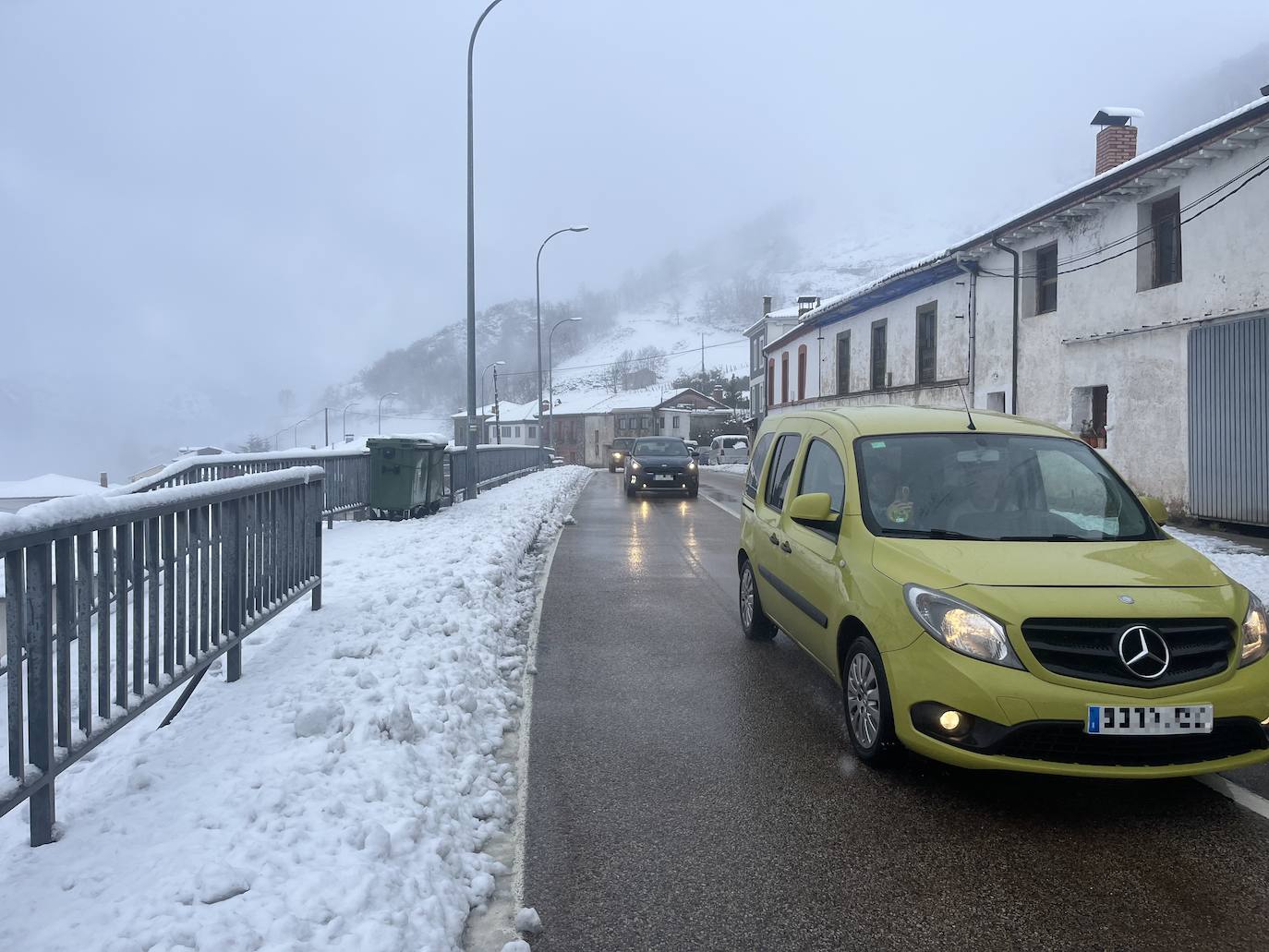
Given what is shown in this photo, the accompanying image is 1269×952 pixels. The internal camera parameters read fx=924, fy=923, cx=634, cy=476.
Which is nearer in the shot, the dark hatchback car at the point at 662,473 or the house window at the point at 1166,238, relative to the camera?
the house window at the point at 1166,238

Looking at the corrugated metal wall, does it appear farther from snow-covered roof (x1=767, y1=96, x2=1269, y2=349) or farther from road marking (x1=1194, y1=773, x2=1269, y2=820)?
road marking (x1=1194, y1=773, x2=1269, y2=820)

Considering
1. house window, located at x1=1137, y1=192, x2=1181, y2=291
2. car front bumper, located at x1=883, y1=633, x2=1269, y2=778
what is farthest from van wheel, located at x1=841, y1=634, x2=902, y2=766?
house window, located at x1=1137, y1=192, x2=1181, y2=291

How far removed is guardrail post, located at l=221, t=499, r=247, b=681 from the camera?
4.98m

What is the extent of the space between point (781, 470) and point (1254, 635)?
10.4ft

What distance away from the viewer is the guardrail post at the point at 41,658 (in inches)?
117

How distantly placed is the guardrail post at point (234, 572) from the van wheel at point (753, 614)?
3.53 metres

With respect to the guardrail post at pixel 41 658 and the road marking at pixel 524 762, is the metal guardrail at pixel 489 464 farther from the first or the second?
the guardrail post at pixel 41 658

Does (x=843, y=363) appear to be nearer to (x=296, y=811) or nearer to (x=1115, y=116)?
(x=1115, y=116)

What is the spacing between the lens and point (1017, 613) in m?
3.77

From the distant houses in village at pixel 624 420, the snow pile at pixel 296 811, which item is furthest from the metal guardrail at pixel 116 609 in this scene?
the distant houses in village at pixel 624 420

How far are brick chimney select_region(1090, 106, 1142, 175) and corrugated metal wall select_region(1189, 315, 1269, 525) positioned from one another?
35.9 feet

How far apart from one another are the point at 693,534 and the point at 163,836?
11947mm

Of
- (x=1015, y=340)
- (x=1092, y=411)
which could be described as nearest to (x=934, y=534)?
(x=1092, y=411)

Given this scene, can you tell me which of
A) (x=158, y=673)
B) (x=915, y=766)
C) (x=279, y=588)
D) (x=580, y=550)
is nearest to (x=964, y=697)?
(x=915, y=766)
